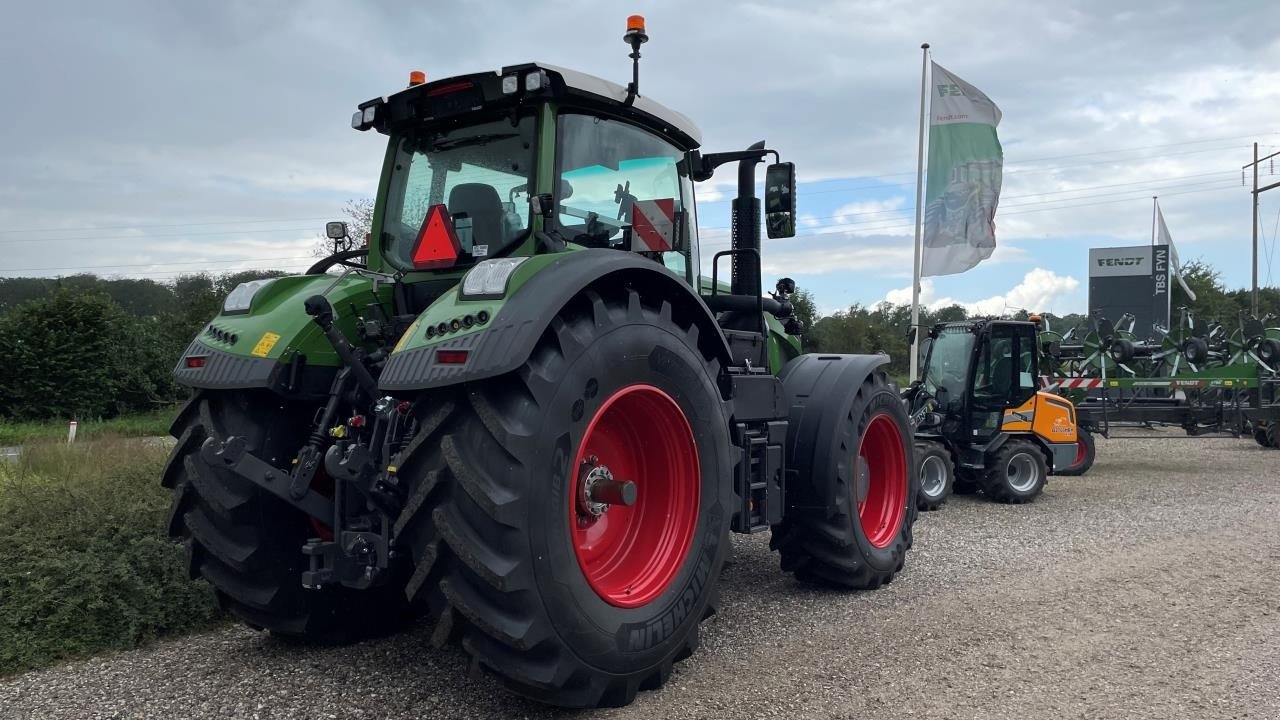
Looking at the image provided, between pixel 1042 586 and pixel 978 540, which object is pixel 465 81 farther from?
pixel 978 540

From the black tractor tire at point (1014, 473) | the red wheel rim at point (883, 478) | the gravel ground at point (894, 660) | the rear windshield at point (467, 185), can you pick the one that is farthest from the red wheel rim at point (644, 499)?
the black tractor tire at point (1014, 473)

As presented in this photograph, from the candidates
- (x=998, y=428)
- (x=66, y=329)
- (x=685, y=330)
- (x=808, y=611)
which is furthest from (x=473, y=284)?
(x=66, y=329)

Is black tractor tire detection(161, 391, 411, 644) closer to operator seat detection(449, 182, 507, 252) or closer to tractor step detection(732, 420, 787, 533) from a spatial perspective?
operator seat detection(449, 182, 507, 252)

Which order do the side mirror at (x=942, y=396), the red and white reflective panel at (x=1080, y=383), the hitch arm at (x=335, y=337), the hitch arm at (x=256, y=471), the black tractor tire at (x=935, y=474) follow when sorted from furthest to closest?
1. the red and white reflective panel at (x=1080, y=383)
2. the side mirror at (x=942, y=396)
3. the black tractor tire at (x=935, y=474)
4. the hitch arm at (x=335, y=337)
5. the hitch arm at (x=256, y=471)

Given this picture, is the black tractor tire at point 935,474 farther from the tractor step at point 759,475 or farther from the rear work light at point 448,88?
the rear work light at point 448,88

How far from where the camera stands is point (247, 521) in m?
3.83

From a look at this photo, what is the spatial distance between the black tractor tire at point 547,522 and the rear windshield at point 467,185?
2.55 ft

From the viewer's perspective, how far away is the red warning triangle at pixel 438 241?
13.9ft

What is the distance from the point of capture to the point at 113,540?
16.8ft

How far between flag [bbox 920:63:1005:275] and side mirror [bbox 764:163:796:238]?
11355 mm

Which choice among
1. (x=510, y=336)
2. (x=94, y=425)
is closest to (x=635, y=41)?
(x=510, y=336)

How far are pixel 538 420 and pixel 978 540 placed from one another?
5.72 metres

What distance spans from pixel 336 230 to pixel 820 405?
2.88 meters

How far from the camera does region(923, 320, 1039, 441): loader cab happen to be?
34.9 ft
